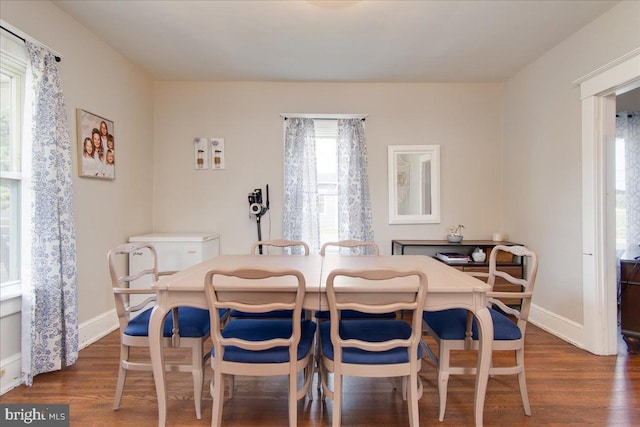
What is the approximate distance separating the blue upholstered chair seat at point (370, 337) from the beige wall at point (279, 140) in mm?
2056

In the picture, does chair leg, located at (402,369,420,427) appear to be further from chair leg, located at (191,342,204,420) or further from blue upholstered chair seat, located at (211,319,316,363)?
chair leg, located at (191,342,204,420)

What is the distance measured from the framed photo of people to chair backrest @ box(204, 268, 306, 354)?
1955mm

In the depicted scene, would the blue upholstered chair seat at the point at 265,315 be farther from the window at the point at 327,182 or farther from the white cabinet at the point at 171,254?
the window at the point at 327,182

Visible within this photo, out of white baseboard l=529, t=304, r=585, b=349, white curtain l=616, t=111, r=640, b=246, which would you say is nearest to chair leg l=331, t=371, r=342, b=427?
white baseboard l=529, t=304, r=585, b=349

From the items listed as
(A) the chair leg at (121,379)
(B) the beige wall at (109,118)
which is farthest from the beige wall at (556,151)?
(B) the beige wall at (109,118)

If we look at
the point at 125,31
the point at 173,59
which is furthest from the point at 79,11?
the point at 173,59

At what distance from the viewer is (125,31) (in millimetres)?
2762

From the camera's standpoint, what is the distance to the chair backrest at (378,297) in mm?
1463

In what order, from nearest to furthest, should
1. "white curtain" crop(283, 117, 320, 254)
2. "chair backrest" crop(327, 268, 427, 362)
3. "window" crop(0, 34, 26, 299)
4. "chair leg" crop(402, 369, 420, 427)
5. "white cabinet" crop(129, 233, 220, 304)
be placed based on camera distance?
"chair backrest" crop(327, 268, 427, 362)
"chair leg" crop(402, 369, 420, 427)
"window" crop(0, 34, 26, 299)
"white cabinet" crop(129, 233, 220, 304)
"white curtain" crop(283, 117, 320, 254)

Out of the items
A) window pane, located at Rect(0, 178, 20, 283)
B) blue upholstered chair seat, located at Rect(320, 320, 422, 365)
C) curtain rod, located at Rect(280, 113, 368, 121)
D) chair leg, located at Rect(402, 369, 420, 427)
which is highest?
curtain rod, located at Rect(280, 113, 368, 121)

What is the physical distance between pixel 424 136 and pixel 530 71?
121 cm

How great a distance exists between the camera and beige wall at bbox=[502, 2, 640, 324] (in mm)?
2540

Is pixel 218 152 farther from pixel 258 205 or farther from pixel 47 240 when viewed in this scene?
pixel 47 240

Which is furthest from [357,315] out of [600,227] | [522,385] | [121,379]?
[600,227]
